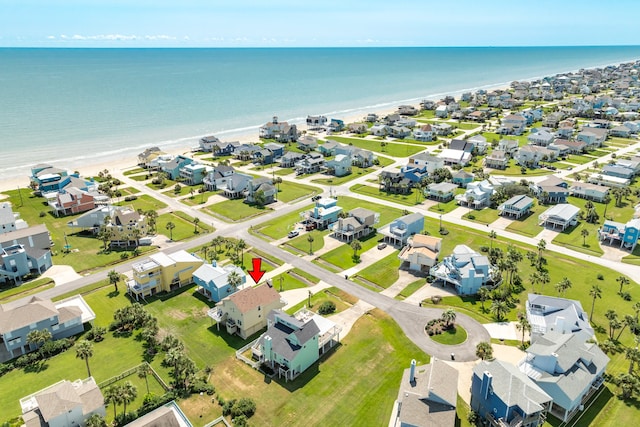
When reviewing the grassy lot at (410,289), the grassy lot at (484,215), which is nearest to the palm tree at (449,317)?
the grassy lot at (410,289)

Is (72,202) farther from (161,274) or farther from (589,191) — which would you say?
(589,191)

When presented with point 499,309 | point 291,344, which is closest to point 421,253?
point 499,309

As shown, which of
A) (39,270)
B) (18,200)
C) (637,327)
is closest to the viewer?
(637,327)

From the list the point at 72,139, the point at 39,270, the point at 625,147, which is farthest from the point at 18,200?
the point at 625,147

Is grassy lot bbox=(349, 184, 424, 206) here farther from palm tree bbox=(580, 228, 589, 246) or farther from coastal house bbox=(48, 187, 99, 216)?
coastal house bbox=(48, 187, 99, 216)

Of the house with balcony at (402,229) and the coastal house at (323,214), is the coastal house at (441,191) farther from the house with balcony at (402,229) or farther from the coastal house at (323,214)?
the coastal house at (323,214)

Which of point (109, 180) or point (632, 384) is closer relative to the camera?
point (632, 384)

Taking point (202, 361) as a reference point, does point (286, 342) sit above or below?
above

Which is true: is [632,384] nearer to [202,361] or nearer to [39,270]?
[202,361]
